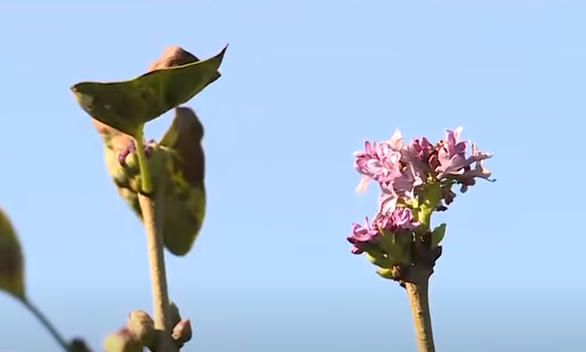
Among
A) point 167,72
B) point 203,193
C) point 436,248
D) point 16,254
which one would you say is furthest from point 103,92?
point 436,248

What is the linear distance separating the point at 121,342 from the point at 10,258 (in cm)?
22

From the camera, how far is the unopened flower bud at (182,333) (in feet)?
2.84

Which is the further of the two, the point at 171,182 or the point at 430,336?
the point at 430,336

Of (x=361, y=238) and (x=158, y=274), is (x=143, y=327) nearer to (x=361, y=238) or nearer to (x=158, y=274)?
(x=158, y=274)

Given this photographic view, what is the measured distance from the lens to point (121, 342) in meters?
0.72

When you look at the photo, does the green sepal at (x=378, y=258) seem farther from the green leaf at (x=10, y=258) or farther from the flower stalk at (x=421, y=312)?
the green leaf at (x=10, y=258)

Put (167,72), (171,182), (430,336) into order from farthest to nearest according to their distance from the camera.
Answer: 1. (430,336)
2. (171,182)
3. (167,72)

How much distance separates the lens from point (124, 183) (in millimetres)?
969

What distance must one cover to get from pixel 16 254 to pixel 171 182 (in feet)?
1.63

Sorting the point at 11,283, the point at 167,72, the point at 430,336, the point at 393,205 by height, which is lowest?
the point at 11,283

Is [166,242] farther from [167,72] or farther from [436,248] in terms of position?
[436,248]

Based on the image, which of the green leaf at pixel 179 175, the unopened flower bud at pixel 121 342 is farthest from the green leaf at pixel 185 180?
the unopened flower bud at pixel 121 342

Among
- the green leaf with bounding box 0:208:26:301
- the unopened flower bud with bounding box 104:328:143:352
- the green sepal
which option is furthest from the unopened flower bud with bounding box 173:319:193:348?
the green sepal

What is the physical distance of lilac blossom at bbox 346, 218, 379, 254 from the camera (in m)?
1.36
